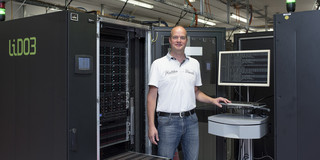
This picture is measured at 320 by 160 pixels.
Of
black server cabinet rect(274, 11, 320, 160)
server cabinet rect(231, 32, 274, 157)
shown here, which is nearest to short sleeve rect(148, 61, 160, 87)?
black server cabinet rect(274, 11, 320, 160)

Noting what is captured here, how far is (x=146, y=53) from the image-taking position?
9.08 ft

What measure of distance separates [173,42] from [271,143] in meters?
1.80

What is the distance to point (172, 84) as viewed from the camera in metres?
2.31

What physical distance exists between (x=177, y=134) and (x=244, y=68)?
0.87 metres

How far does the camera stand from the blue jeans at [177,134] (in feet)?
7.49

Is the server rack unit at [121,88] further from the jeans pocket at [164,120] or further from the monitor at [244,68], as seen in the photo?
the monitor at [244,68]

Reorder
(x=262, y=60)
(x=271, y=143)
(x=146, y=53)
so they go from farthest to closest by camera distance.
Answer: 1. (x=271, y=143)
2. (x=146, y=53)
3. (x=262, y=60)

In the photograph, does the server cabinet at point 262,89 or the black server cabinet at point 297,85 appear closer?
the black server cabinet at point 297,85
